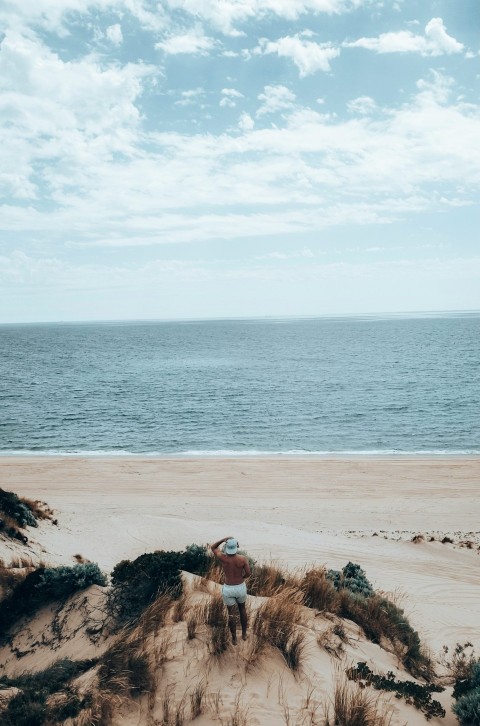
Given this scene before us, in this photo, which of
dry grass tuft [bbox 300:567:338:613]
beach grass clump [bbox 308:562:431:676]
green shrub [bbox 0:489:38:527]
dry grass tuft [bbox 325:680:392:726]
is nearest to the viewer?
dry grass tuft [bbox 325:680:392:726]

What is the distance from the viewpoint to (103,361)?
289 ft

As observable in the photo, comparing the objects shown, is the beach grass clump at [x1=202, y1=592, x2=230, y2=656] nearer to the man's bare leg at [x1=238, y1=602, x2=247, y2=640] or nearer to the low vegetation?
the man's bare leg at [x1=238, y1=602, x2=247, y2=640]

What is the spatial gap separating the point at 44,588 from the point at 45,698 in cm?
329

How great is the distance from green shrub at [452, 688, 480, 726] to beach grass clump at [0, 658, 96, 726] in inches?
183

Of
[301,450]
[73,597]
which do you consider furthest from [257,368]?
[73,597]

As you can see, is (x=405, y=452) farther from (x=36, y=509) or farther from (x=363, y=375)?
(x=363, y=375)

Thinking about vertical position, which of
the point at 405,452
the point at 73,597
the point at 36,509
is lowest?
the point at 405,452

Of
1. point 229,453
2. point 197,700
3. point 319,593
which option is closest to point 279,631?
point 197,700

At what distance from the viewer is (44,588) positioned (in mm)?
8883

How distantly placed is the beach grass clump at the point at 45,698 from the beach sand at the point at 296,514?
615 centimetres

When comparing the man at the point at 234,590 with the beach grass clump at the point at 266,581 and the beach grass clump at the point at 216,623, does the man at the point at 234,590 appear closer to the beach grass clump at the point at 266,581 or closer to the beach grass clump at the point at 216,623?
the beach grass clump at the point at 216,623

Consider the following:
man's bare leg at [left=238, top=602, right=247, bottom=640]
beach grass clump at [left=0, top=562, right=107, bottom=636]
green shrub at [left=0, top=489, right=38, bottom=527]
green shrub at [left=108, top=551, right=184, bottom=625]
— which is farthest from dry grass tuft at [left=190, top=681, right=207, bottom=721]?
green shrub at [left=0, top=489, right=38, bottom=527]

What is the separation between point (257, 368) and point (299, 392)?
950 inches

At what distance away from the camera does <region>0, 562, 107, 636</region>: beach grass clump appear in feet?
28.3
